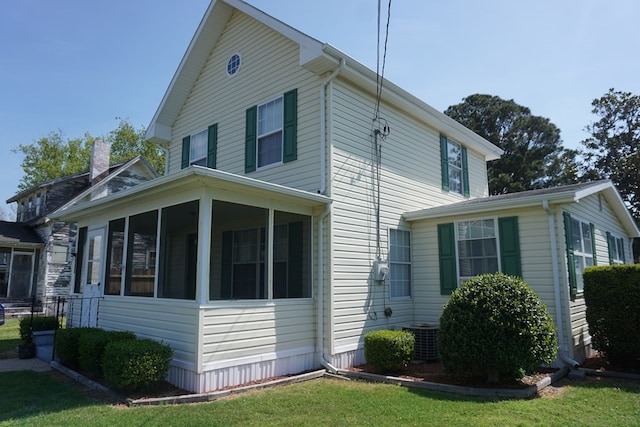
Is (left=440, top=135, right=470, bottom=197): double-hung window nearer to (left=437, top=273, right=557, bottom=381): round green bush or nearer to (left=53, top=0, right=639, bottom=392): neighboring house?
(left=53, top=0, right=639, bottom=392): neighboring house

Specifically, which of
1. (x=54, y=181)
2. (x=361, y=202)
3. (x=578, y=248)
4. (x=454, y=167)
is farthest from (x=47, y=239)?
(x=578, y=248)

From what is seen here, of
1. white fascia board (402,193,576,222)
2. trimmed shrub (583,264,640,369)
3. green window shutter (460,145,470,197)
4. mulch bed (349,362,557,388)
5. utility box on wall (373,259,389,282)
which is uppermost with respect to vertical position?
green window shutter (460,145,470,197)

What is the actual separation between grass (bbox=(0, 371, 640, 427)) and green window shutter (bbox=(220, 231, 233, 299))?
4.29 metres

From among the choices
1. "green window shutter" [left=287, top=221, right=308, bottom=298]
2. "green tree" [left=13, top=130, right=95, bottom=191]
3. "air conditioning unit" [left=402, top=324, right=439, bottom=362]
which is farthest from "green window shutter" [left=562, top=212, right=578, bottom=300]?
"green tree" [left=13, top=130, right=95, bottom=191]

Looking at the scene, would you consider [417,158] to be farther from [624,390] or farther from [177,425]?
[177,425]

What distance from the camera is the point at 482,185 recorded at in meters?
13.9

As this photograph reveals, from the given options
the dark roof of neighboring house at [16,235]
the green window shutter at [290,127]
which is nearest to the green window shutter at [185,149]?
the green window shutter at [290,127]

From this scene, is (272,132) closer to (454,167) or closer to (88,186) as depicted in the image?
(454,167)

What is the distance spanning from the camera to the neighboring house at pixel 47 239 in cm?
1908

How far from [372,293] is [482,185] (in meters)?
7.08

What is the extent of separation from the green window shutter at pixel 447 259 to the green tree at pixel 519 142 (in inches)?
797

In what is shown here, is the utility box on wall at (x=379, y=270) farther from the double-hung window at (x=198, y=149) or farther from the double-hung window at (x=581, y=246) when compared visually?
the double-hung window at (x=198, y=149)

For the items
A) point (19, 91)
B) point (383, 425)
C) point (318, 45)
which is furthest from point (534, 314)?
point (19, 91)

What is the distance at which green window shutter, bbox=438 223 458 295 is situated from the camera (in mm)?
9352
